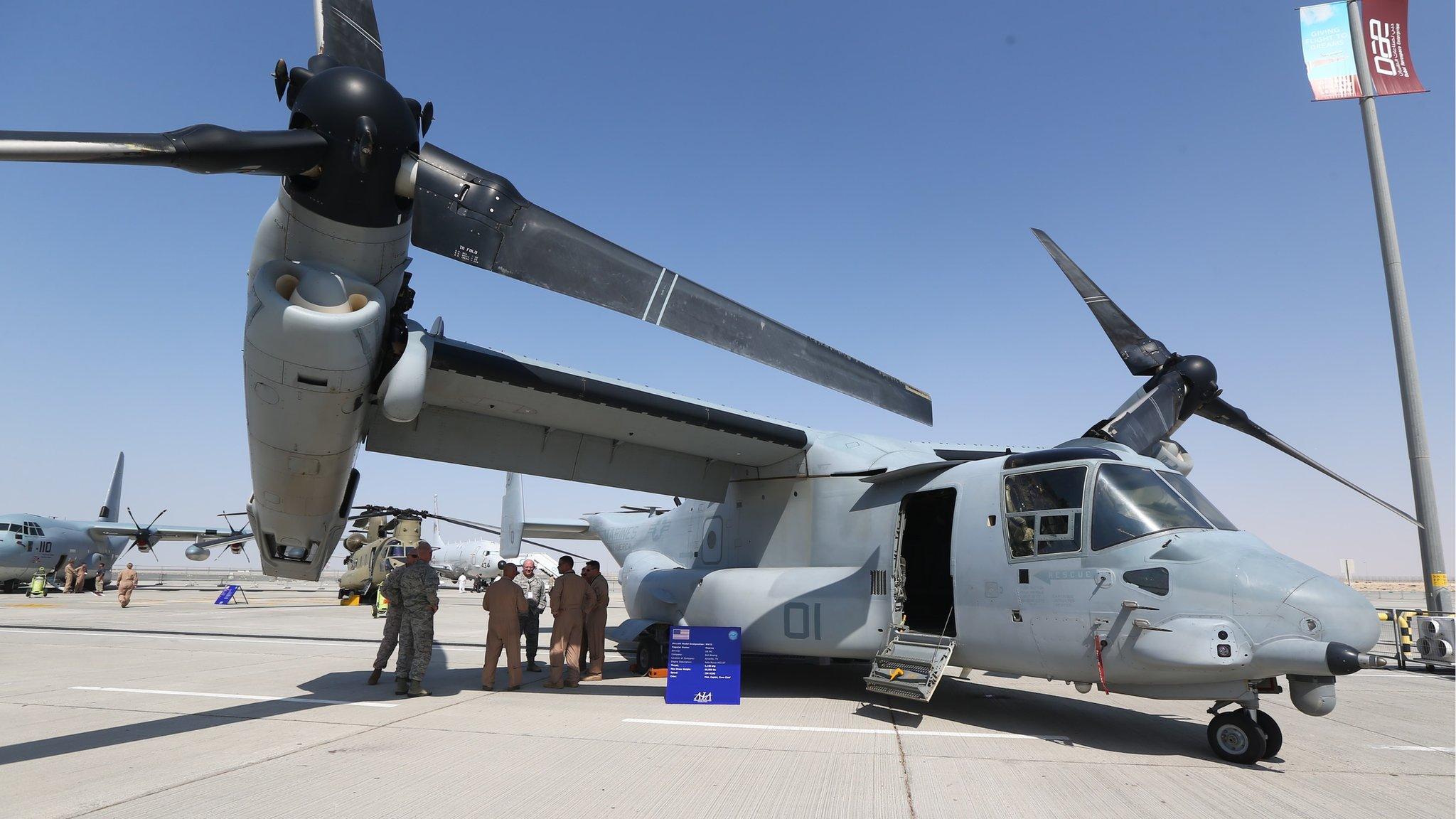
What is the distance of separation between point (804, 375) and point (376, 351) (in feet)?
12.2

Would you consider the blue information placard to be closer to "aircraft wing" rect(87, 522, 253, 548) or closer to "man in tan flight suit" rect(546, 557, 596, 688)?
"man in tan flight suit" rect(546, 557, 596, 688)

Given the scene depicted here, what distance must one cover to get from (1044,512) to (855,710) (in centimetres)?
280

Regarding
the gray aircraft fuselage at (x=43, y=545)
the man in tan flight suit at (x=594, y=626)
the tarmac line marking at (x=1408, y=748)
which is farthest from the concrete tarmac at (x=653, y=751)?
the gray aircraft fuselage at (x=43, y=545)

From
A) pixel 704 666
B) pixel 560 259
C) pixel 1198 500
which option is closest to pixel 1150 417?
pixel 1198 500

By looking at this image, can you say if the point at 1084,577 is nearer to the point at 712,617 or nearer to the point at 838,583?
the point at 838,583

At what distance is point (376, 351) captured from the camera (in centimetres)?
568

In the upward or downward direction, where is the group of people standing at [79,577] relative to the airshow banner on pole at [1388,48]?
downward

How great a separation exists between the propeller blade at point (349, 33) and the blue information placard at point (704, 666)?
19.5 feet

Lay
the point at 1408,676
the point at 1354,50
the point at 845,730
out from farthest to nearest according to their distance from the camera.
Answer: the point at 1354,50
the point at 1408,676
the point at 845,730

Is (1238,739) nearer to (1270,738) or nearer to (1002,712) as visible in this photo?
(1270,738)

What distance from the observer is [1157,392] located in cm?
1004

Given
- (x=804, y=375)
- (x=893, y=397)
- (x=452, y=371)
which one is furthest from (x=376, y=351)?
(x=893, y=397)

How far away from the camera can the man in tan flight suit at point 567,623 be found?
8.61m

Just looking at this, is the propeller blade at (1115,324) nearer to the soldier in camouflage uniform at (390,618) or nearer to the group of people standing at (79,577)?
the soldier in camouflage uniform at (390,618)
